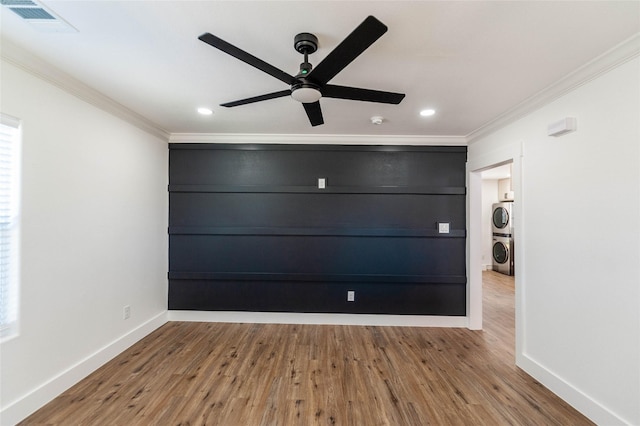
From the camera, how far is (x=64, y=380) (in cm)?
198

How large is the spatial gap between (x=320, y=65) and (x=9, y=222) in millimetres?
2211

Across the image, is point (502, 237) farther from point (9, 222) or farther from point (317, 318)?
point (9, 222)

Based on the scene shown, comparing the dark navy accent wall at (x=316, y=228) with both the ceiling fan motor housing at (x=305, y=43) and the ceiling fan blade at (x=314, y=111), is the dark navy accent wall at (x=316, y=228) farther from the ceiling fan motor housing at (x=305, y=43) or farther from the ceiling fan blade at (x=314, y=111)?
the ceiling fan motor housing at (x=305, y=43)

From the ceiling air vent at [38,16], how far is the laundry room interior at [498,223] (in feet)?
21.9

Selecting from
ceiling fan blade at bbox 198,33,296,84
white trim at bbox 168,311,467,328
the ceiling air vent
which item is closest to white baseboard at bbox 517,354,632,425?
white trim at bbox 168,311,467,328

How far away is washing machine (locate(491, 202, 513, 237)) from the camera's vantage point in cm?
601

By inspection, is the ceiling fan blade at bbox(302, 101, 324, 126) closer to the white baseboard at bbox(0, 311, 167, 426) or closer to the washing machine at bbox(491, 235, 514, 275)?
the white baseboard at bbox(0, 311, 167, 426)

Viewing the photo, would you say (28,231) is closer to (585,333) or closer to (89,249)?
(89,249)

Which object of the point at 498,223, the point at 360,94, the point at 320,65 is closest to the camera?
the point at 320,65

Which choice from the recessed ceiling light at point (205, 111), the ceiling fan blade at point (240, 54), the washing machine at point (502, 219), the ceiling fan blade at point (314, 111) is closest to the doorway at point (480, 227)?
the washing machine at point (502, 219)

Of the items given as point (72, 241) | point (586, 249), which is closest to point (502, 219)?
point (586, 249)

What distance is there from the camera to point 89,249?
223 cm

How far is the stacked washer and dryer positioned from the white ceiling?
4707 mm

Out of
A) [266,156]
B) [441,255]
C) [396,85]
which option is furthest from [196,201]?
[441,255]
